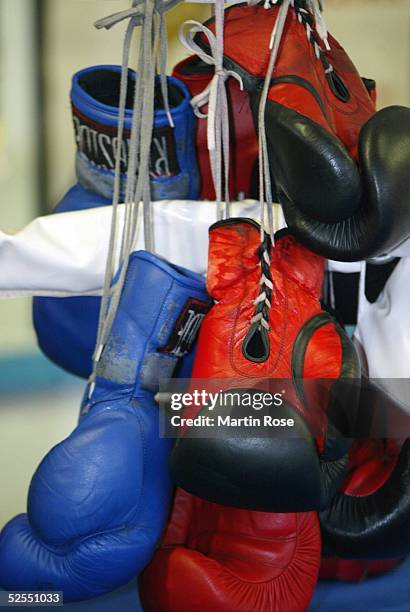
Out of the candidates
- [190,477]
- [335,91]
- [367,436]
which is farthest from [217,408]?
[335,91]

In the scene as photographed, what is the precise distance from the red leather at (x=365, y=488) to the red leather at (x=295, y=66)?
0.29 meters

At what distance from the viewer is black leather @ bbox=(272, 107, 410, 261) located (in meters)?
0.53

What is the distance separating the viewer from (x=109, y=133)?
0.70 m

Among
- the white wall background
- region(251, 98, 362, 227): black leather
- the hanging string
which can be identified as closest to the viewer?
region(251, 98, 362, 227): black leather

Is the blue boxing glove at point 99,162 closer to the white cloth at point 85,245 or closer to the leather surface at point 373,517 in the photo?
the white cloth at point 85,245

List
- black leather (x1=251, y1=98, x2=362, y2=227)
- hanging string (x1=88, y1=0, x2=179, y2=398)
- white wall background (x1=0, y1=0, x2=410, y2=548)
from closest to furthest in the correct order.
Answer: black leather (x1=251, y1=98, x2=362, y2=227) < hanging string (x1=88, y1=0, x2=179, y2=398) < white wall background (x1=0, y1=0, x2=410, y2=548)

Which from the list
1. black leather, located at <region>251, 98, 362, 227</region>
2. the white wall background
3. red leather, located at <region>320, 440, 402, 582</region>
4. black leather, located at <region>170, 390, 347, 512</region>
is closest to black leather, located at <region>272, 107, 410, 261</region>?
black leather, located at <region>251, 98, 362, 227</region>

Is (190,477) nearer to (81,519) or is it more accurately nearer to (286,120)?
(81,519)

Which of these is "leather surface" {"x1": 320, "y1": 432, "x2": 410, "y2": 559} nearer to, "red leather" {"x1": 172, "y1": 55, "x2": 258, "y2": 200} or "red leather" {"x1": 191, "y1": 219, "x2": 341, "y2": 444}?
"red leather" {"x1": 191, "y1": 219, "x2": 341, "y2": 444}

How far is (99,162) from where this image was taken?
737mm

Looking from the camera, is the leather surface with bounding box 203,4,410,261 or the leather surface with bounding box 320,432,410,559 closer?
the leather surface with bounding box 203,4,410,261

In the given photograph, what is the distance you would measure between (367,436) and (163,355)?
18 centimetres

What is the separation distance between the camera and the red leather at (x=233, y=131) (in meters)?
0.70

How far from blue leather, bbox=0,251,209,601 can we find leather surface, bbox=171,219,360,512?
0.16 ft
